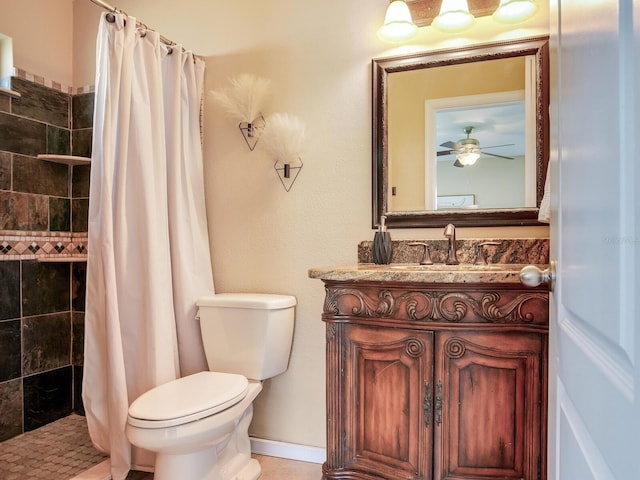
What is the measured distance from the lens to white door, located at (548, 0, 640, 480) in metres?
0.41

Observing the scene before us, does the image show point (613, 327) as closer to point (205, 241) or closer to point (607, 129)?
point (607, 129)

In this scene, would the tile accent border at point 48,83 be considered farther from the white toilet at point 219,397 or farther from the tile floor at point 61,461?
the tile floor at point 61,461

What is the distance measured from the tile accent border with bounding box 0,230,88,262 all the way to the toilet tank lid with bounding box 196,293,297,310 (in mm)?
1090

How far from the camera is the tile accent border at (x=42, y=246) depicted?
229 centimetres

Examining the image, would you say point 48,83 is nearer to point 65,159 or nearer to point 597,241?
point 65,159

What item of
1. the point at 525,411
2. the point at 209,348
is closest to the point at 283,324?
the point at 209,348

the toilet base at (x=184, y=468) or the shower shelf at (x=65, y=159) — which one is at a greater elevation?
the shower shelf at (x=65, y=159)

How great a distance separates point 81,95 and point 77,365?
5.53 feet

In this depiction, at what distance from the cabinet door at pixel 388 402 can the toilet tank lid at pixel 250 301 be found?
1.88ft

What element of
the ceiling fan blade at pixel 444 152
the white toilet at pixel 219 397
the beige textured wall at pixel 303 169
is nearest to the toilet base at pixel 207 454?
the white toilet at pixel 219 397

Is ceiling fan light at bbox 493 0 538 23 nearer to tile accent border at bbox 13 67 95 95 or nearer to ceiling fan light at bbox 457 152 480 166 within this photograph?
ceiling fan light at bbox 457 152 480 166

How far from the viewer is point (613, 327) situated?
0.45 meters

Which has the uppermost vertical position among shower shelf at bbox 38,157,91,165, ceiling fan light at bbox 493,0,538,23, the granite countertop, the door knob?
ceiling fan light at bbox 493,0,538,23

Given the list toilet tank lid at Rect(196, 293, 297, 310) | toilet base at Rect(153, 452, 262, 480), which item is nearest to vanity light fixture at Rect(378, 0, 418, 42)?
Result: toilet tank lid at Rect(196, 293, 297, 310)
